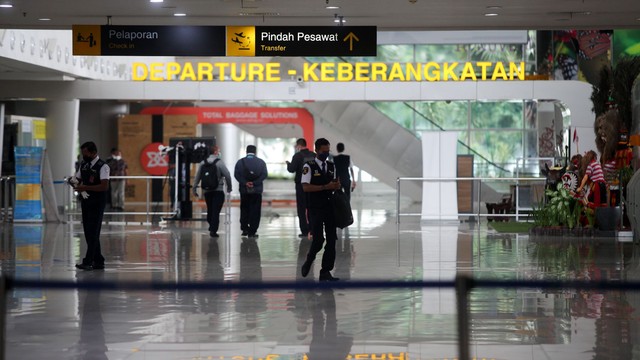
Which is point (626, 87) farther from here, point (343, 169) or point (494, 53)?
point (494, 53)

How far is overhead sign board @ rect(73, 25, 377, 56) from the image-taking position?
18828 mm

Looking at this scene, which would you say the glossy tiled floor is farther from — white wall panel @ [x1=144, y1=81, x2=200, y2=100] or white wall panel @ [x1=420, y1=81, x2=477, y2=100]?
white wall panel @ [x1=144, y1=81, x2=200, y2=100]

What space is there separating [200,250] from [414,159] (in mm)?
17585

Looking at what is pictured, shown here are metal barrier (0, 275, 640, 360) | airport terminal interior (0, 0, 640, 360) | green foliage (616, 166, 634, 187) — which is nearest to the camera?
metal barrier (0, 275, 640, 360)

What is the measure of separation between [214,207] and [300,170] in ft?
7.37

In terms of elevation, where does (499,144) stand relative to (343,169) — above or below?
above

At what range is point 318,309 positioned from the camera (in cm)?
1048

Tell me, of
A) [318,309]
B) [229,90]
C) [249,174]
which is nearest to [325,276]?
[318,309]

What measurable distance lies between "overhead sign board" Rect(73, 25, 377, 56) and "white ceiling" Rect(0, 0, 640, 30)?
0.20m

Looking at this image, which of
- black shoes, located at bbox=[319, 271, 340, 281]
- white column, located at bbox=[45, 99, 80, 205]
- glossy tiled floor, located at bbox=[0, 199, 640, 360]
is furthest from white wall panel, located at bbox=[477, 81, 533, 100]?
black shoes, located at bbox=[319, 271, 340, 281]

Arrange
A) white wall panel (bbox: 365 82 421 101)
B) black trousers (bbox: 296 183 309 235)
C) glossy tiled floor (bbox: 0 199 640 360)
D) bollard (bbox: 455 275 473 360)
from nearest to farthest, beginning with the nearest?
bollard (bbox: 455 275 473 360) → glossy tiled floor (bbox: 0 199 640 360) → black trousers (bbox: 296 183 309 235) → white wall panel (bbox: 365 82 421 101)

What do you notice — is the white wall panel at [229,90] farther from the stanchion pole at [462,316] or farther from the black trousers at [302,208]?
the stanchion pole at [462,316]

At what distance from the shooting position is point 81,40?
62.7ft

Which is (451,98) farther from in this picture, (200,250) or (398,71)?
(200,250)
